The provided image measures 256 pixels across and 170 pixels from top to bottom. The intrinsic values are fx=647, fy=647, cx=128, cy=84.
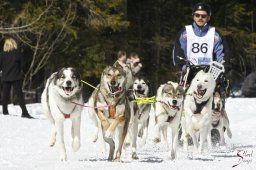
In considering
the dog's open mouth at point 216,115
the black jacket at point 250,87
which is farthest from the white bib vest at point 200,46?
the black jacket at point 250,87

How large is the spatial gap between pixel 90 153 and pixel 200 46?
6.66 feet

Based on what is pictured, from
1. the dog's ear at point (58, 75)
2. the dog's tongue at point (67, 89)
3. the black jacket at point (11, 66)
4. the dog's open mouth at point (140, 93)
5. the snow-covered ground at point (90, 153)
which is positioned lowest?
the snow-covered ground at point (90, 153)

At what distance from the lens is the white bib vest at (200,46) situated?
335 inches

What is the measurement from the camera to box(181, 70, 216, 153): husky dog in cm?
794

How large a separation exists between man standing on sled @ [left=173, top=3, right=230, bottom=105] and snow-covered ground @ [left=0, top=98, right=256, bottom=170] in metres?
1.20

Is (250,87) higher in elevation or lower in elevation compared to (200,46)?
lower

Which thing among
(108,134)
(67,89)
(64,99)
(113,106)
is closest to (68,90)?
(67,89)

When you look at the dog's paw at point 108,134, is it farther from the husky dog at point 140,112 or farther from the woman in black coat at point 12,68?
the woman in black coat at point 12,68

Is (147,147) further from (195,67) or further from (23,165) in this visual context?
(23,165)

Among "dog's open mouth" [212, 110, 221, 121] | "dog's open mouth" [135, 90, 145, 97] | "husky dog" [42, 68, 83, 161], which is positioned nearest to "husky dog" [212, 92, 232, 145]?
"dog's open mouth" [212, 110, 221, 121]

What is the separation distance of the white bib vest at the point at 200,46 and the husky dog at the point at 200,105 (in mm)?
577

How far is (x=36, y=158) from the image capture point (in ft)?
25.1

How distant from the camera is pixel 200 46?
28.1 ft

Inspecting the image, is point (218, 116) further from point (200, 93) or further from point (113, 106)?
point (113, 106)
